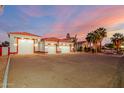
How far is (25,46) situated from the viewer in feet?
83.9

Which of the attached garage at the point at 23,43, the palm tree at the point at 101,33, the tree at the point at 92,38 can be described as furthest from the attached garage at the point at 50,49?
the palm tree at the point at 101,33

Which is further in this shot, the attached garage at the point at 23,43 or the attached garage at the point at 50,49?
the attached garage at the point at 50,49

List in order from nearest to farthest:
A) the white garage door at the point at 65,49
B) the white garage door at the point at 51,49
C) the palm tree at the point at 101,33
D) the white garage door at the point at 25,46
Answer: the white garage door at the point at 25,46 → the white garage door at the point at 51,49 → the white garage door at the point at 65,49 → the palm tree at the point at 101,33

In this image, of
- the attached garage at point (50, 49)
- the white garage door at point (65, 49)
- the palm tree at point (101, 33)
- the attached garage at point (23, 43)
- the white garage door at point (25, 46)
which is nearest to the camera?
the attached garage at point (23, 43)

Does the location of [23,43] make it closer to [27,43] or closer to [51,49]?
[27,43]

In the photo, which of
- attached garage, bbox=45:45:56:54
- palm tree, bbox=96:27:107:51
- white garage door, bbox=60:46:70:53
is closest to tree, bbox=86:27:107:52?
palm tree, bbox=96:27:107:51

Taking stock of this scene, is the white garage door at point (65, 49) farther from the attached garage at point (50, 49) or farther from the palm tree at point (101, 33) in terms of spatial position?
the palm tree at point (101, 33)

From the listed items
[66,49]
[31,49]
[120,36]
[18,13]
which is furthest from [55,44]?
[120,36]

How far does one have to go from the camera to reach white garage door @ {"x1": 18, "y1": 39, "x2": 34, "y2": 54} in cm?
2502

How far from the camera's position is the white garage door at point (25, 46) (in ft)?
82.1

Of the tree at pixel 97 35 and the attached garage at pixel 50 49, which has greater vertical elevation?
the tree at pixel 97 35

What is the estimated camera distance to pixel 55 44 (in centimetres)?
3388

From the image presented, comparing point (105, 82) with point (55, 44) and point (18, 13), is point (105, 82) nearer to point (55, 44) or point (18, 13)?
point (18, 13)

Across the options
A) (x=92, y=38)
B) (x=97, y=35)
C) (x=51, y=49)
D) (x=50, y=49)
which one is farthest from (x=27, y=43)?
(x=92, y=38)
